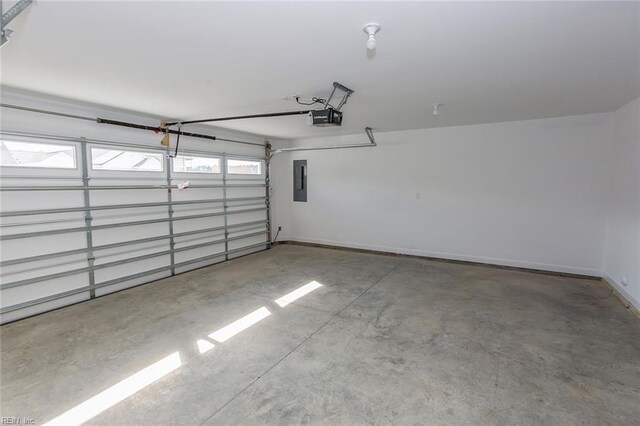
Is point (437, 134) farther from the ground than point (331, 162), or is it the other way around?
point (437, 134)

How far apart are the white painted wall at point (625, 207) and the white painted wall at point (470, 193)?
6.9 inches

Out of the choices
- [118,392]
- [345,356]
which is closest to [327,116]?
[345,356]

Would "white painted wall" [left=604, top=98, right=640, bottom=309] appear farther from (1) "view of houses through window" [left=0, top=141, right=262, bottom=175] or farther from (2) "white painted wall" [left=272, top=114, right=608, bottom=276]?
(1) "view of houses through window" [left=0, top=141, right=262, bottom=175]

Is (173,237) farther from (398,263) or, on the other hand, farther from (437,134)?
(437,134)

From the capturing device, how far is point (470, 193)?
554 centimetres

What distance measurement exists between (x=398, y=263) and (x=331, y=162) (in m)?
2.71

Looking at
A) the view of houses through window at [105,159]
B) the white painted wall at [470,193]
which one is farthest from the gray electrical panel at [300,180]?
the view of houses through window at [105,159]

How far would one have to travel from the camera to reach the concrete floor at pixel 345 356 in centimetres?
205

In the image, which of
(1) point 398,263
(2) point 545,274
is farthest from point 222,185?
(2) point 545,274

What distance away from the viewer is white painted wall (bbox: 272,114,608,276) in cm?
471

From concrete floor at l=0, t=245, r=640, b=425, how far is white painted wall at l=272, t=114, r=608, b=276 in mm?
993

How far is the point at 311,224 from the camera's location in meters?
7.30

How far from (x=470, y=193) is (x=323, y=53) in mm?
4278

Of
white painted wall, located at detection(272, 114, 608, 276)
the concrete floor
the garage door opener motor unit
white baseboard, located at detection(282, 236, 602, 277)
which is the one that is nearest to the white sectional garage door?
the concrete floor
